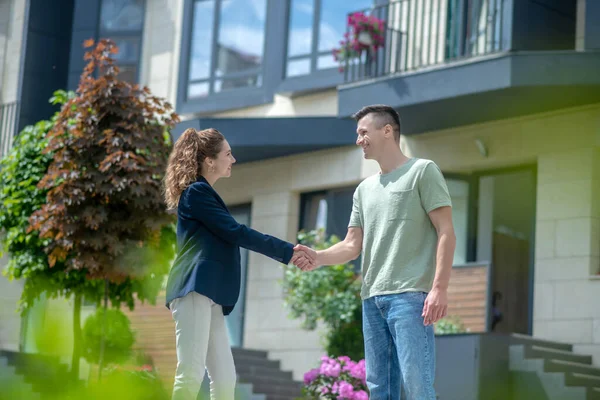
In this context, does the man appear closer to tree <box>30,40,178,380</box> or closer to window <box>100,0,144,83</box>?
tree <box>30,40,178,380</box>

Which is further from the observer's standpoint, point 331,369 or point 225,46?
point 225,46

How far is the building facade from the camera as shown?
38.4 feet

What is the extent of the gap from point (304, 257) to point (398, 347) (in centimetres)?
91

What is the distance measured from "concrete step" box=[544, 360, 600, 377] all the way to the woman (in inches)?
252

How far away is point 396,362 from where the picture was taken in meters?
4.46

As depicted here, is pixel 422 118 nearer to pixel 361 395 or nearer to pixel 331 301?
pixel 331 301

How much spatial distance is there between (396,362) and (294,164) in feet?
35.3

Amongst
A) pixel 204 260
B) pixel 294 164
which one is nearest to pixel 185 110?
pixel 294 164

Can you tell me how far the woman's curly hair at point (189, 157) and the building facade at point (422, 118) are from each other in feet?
22.9

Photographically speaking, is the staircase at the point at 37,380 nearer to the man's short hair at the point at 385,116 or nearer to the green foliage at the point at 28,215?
the man's short hair at the point at 385,116

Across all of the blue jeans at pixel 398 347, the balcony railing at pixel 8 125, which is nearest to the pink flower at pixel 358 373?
the blue jeans at pixel 398 347

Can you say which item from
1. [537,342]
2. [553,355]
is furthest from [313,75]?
[553,355]

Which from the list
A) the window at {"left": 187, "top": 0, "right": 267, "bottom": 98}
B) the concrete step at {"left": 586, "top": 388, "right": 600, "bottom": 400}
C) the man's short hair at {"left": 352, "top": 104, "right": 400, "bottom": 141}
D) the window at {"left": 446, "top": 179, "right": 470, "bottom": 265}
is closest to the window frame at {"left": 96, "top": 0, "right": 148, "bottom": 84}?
the window at {"left": 187, "top": 0, "right": 267, "bottom": 98}

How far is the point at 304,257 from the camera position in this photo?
501 cm
